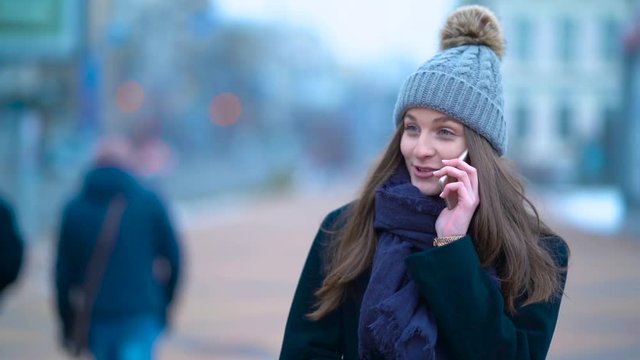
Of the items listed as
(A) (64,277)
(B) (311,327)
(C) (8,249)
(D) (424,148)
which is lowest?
(A) (64,277)

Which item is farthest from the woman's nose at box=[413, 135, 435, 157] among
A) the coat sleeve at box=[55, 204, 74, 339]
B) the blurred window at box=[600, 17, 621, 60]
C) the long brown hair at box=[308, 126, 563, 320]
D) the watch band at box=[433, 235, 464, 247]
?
the blurred window at box=[600, 17, 621, 60]

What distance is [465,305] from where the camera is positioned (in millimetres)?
2164

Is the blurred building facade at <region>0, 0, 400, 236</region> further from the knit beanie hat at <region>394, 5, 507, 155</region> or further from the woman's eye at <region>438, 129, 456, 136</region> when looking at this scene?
the woman's eye at <region>438, 129, 456, 136</region>

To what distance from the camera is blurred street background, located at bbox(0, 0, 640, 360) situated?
9805mm

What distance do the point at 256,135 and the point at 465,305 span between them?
198 feet

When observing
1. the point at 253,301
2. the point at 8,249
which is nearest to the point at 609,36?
the point at 253,301

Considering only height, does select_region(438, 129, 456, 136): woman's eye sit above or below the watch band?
above

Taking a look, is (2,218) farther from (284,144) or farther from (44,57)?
(284,144)

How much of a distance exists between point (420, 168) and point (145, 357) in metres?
3.03

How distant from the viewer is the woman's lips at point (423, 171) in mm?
2314

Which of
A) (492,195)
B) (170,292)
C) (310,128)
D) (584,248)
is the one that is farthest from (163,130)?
(492,195)

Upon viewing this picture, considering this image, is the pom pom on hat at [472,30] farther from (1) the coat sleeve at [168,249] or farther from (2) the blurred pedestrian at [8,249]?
(1) the coat sleeve at [168,249]

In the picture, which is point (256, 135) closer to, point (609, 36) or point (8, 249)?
point (609, 36)

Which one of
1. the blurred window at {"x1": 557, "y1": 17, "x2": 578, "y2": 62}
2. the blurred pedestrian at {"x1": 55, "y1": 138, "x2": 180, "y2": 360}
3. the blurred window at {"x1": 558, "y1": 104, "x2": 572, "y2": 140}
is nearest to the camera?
the blurred pedestrian at {"x1": 55, "y1": 138, "x2": 180, "y2": 360}
